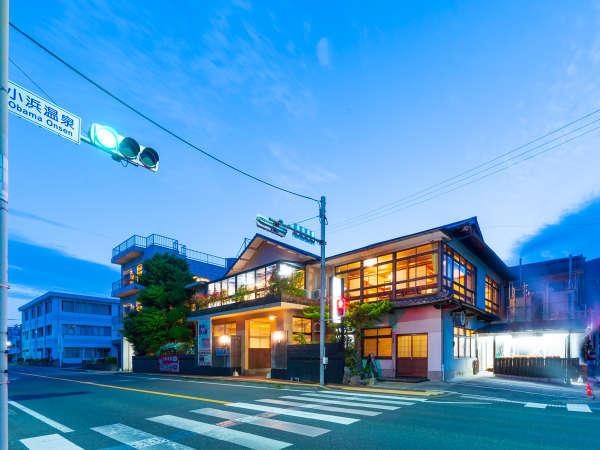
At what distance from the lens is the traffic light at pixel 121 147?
20.1 ft

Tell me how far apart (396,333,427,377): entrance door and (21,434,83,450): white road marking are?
17260 millimetres

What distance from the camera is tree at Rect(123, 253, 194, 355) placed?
33375 mm

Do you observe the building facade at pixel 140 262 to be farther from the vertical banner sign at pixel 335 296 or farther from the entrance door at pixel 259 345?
the vertical banner sign at pixel 335 296

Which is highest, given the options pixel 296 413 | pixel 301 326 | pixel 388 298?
pixel 388 298

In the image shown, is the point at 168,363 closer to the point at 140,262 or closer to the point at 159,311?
the point at 159,311

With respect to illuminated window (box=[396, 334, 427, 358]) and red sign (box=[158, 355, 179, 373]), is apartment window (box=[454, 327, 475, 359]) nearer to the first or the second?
illuminated window (box=[396, 334, 427, 358])

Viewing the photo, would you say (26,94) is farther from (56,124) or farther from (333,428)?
(333,428)

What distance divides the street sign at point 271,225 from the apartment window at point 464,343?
12.0m

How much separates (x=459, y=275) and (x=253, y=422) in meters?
18.0

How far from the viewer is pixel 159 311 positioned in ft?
111

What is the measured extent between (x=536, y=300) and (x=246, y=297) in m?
21.6

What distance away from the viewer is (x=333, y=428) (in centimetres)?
781

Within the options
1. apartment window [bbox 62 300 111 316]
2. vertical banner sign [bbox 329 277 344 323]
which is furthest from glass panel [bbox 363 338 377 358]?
apartment window [bbox 62 300 111 316]

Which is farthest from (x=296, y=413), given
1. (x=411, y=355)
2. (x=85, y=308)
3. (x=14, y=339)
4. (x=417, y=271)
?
(x=14, y=339)
